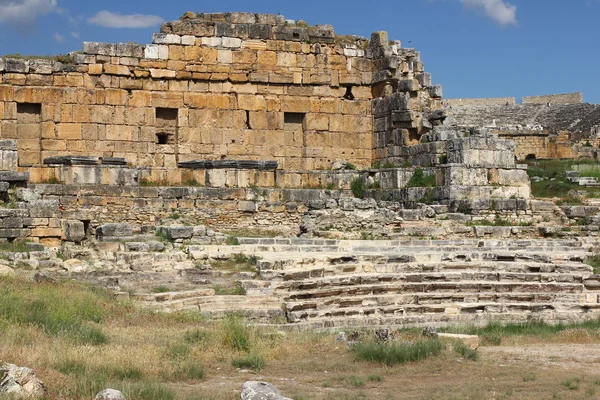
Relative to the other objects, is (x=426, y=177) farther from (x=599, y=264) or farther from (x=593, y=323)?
(x=593, y=323)

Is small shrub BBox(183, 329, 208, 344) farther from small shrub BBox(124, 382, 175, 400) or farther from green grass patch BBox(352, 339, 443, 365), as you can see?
small shrub BBox(124, 382, 175, 400)

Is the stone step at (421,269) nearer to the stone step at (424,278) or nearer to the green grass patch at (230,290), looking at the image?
the stone step at (424,278)

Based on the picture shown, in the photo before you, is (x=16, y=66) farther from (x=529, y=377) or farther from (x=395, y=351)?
(x=529, y=377)

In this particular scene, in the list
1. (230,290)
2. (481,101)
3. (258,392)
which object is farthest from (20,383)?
(481,101)

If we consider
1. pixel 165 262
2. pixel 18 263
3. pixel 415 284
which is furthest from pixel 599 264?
pixel 18 263

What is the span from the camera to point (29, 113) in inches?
957

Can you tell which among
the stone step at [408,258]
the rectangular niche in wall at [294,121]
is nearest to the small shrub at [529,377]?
the stone step at [408,258]

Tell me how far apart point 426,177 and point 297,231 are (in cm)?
371

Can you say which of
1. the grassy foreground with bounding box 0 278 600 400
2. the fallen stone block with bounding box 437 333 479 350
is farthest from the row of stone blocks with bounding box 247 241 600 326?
the fallen stone block with bounding box 437 333 479 350

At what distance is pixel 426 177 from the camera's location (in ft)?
78.3

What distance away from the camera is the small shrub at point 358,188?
2552 cm

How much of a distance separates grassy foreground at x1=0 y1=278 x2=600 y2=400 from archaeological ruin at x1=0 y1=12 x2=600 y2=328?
1998mm

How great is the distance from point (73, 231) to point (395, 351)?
416 inches

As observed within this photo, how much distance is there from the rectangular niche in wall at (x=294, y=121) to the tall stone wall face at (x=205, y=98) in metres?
0.03
